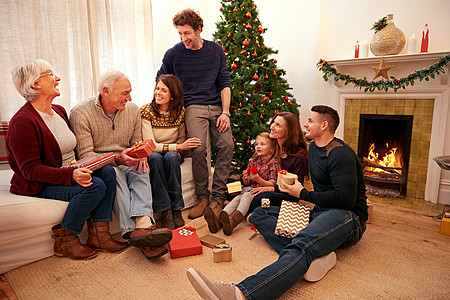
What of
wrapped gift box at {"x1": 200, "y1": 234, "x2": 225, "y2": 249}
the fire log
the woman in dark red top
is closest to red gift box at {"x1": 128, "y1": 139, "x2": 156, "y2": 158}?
wrapped gift box at {"x1": 200, "y1": 234, "x2": 225, "y2": 249}

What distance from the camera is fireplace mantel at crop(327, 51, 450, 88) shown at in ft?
9.87

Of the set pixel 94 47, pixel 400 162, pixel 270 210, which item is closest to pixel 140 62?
pixel 94 47

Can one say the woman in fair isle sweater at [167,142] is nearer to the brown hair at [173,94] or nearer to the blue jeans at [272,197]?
the brown hair at [173,94]

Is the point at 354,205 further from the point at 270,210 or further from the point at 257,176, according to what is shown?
the point at 257,176

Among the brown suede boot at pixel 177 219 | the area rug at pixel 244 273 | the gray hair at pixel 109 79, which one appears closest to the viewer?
the area rug at pixel 244 273

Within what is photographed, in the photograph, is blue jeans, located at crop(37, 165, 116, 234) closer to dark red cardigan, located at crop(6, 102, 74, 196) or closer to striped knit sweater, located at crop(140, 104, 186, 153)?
dark red cardigan, located at crop(6, 102, 74, 196)

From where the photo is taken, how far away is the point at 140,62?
3.79m

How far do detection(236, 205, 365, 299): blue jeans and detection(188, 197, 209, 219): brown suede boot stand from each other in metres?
0.65

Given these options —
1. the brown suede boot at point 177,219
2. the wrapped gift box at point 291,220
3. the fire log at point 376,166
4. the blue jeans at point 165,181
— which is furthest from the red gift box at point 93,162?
the fire log at point 376,166

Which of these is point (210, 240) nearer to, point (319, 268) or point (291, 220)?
point (291, 220)

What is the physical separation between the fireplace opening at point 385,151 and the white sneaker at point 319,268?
1988mm

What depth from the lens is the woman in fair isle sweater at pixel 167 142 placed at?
236 cm

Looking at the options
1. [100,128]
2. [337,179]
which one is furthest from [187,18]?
[337,179]

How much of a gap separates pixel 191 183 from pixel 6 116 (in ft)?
5.68
